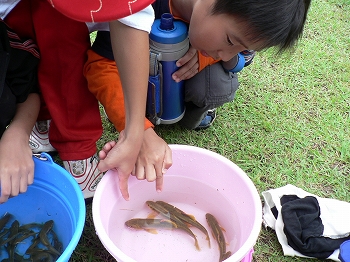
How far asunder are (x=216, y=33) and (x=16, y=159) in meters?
0.84

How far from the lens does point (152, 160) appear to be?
136 cm

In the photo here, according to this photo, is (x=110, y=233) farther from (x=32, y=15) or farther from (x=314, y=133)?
(x=314, y=133)

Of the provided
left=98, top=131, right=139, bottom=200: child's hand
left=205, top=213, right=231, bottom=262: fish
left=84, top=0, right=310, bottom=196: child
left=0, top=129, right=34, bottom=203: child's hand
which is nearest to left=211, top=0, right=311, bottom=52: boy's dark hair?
left=84, top=0, right=310, bottom=196: child

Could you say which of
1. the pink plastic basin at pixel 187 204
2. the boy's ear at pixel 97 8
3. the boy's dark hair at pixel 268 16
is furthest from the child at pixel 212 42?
the boy's ear at pixel 97 8

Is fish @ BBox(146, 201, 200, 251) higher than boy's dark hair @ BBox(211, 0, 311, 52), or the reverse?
boy's dark hair @ BBox(211, 0, 311, 52)

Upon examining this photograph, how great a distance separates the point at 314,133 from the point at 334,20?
1.32 m

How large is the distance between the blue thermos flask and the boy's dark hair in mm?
332

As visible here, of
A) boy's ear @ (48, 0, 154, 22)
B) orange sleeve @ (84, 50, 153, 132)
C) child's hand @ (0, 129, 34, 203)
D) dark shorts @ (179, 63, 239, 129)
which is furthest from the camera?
dark shorts @ (179, 63, 239, 129)

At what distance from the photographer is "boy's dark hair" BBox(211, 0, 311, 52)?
129 centimetres

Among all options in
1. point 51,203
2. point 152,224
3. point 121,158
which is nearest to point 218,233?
point 152,224

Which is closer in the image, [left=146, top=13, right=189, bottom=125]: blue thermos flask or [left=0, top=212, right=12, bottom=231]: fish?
[left=0, top=212, right=12, bottom=231]: fish

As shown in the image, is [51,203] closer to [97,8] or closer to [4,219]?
[4,219]

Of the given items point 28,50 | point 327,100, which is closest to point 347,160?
point 327,100

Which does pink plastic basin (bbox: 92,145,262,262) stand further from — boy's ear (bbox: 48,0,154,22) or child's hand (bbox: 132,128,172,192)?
boy's ear (bbox: 48,0,154,22)
